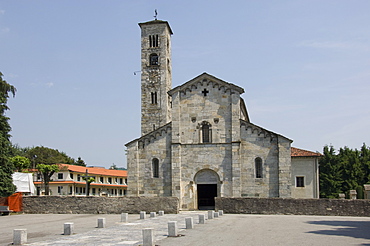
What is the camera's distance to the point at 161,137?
3891 centimetres

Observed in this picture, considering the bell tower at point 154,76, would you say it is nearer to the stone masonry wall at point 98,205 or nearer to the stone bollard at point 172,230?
the stone masonry wall at point 98,205

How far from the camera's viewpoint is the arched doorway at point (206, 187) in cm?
3759

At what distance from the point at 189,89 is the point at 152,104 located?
1318 centimetres

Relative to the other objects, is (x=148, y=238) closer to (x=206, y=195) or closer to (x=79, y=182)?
(x=206, y=195)

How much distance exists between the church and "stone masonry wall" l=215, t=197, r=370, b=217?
177 inches

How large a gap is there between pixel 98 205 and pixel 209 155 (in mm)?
11146

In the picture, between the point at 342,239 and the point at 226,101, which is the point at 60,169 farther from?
the point at 342,239

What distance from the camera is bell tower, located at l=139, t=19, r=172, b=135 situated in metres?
51.0

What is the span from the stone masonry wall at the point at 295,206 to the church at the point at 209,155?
4490mm

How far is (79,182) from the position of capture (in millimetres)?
78875

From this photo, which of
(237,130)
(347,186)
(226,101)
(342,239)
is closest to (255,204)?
(237,130)

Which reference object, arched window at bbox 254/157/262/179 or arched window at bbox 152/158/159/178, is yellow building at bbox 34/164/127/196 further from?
arched window at bbox 254/157/262/179

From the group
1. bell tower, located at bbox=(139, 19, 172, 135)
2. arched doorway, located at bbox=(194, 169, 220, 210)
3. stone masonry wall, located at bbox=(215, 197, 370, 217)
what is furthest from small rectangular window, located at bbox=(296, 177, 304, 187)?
bell tower, located at bbox=(139, 19, 172, 135)

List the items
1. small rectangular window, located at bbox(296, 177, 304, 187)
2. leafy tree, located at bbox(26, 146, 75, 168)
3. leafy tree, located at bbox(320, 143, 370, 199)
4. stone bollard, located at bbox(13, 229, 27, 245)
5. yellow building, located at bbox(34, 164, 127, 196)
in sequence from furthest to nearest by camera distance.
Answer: yellow building, located at bbox(34, 164, 127, 196) → leafy tree, located at bbox(26, 146, 75, 168) → leafy tree, located at bbox(320, 143, 370, 199) → small rectangular window, located at bbox(296, 177, 304, 187) → stone bollard, located at bbox(13, 229, 27, 245)
